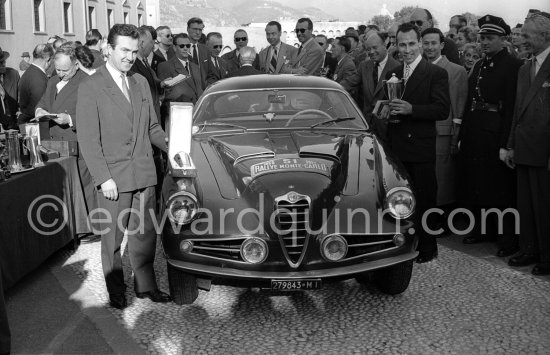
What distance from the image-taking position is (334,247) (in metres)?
4.35

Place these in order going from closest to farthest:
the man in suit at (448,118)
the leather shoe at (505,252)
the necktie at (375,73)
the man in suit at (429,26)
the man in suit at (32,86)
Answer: the leather shoe at (505,252)
the man in suit at (448,118)
the necktie at (375,73)
the man in suit at (429,26)
the man in suit at (32,86)

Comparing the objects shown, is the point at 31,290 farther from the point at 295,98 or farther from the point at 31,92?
the point at 31,92

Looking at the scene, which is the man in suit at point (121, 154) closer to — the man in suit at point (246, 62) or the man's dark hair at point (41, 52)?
the man in suit at point (246, 62)

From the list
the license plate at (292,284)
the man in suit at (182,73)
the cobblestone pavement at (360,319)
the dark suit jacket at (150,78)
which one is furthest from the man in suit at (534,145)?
the man in suit at (182,73)

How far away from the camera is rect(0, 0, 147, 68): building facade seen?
27.6 metres

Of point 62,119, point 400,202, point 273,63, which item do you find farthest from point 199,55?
point 400,202

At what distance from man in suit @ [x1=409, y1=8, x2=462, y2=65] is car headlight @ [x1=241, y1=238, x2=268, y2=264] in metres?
5.21

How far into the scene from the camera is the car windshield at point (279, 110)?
224 inches

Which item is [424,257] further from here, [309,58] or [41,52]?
[41,52]

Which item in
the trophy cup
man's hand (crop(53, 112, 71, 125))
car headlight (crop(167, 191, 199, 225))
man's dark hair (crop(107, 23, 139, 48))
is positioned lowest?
car headlight (crop(167, 191, 199, 225))

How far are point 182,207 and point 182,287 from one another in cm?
65

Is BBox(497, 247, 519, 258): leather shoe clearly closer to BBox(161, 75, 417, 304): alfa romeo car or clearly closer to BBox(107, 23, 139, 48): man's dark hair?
BBox(161, 75, 417, 304): alfa romeo car

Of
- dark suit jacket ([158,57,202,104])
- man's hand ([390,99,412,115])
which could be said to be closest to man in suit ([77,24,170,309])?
man's hand ([390,99,412,115])

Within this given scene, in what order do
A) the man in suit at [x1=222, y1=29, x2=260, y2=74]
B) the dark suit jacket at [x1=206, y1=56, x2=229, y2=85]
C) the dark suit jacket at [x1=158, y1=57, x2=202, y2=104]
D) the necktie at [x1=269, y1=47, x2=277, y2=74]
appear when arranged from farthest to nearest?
the man in suit at [x1=222, y1=29, x2=260, y2=74] < the necktie at [x1=269, y1=47, x2=277, y2=74] < the dark suit jacket at [x1=206, y1=56, x2=229, y2=85] < the dark suit jacket at [x1=158, y1=57, x2=202, y2=104]
